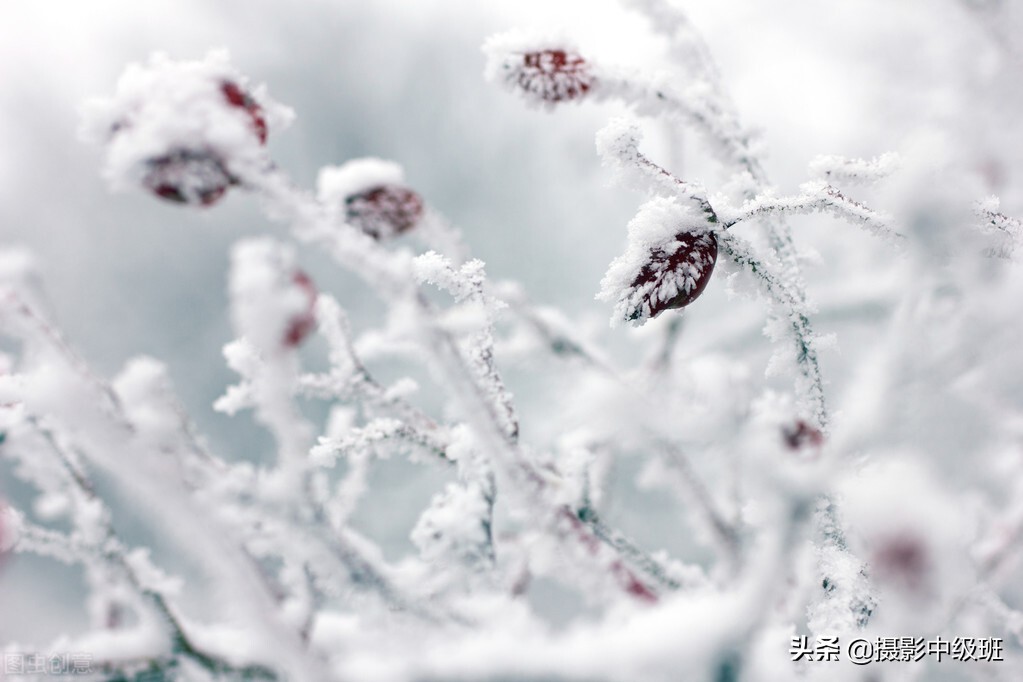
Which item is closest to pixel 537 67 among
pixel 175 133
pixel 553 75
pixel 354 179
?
pixel 553 75

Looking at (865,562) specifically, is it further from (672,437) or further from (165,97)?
(165,97)

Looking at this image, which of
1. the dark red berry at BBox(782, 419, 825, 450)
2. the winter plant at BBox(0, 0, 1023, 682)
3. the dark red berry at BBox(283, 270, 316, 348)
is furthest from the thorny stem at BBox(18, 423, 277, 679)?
the dark red berry at BBox(782, 419, 825, 450)

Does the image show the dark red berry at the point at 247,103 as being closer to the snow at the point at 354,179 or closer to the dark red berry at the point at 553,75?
the snow at the point at 354,179

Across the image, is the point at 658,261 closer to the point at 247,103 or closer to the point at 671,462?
the point at 671,462

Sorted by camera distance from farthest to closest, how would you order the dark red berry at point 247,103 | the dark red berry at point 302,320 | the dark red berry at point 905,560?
the dark red berry at point 247,103
the dark red berry at point 302,320
the dark red berry at point 905,560

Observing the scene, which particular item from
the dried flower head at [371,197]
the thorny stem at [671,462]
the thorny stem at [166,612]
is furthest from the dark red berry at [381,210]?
the thorny stem at [166,612]

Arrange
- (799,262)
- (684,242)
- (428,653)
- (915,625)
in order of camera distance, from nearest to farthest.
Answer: (915,625) → (428,653) → (684,242) → (799,262)

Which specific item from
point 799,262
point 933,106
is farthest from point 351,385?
point 933,106
